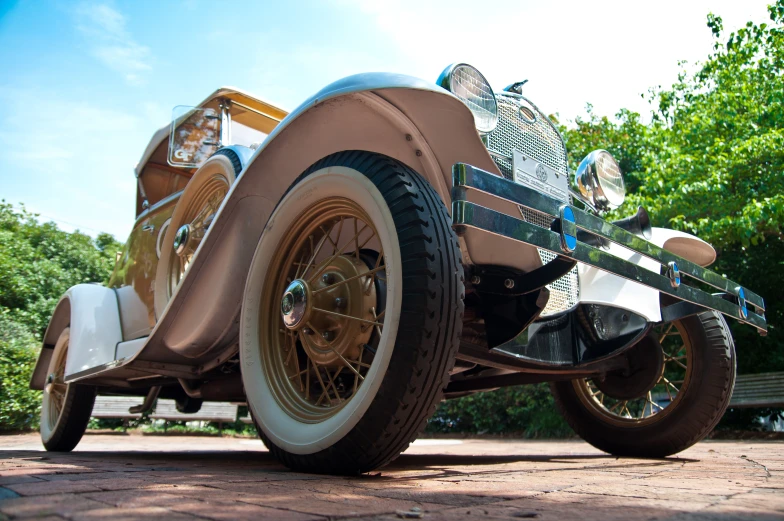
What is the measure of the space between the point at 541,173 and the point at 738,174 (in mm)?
6944

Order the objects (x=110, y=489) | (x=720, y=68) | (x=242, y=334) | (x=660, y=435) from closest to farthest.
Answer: (x=110, y=489) → (x=242, y=334) → (x=660, y=435) → (x=720, y=68)

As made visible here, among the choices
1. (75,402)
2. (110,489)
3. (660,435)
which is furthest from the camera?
(75,402)

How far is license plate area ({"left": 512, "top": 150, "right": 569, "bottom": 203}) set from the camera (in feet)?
9.02

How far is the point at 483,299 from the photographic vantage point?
2.39 metres

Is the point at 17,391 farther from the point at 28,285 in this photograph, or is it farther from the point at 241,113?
the point at 241,113

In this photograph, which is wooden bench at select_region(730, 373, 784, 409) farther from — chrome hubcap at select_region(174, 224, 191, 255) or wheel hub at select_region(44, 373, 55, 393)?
wheel hub at select_region(44, 373, 55, 393)

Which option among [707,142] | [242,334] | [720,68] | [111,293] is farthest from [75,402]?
[720,68]

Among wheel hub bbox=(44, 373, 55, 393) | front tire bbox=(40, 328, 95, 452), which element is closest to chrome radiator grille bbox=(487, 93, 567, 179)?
front tire bbox=(40, 328, 95, 452)

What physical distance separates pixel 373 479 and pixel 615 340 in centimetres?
164

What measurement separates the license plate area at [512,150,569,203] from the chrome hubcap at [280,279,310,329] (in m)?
1.14

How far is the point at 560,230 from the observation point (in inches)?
76.7

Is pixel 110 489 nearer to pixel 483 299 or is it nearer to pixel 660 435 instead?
pixel 483 299

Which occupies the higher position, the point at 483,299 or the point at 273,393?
the point at 483,299

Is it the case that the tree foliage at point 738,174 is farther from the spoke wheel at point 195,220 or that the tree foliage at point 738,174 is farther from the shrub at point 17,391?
the shrub at point 17,391
